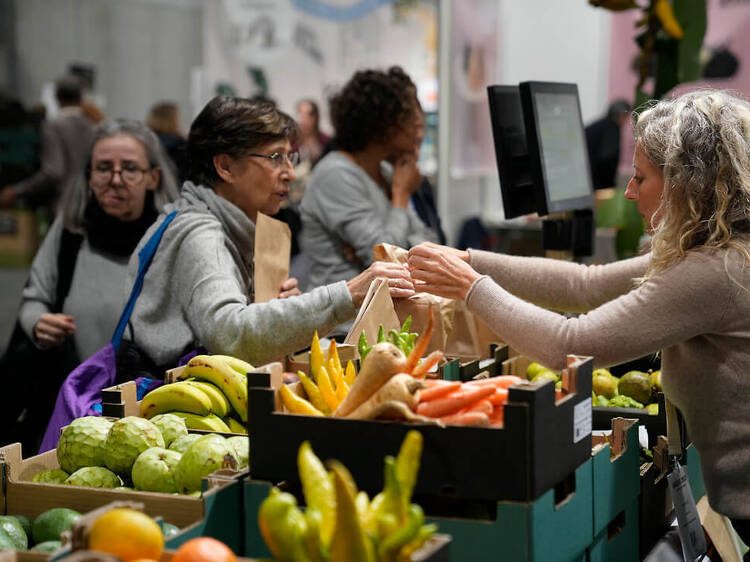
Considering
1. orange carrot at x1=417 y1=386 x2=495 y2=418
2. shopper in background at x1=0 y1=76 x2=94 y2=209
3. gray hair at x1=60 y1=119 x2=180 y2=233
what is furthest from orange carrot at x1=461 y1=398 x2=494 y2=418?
shopper in background at x1=0 y1=76 x2=94 y2=209

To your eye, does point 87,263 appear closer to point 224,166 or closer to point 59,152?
point 224,166

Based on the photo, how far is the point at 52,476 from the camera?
6.54 ft

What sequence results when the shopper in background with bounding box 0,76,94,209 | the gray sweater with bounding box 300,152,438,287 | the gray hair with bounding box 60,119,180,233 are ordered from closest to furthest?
the gray hair with bounding box 60,119,180,233 < the gray sweater with bounding box 300,152,438,287 < the shopper in background with bounding box 0,76,94,209

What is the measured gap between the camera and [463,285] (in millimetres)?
2295

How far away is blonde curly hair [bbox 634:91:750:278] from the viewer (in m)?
2.04

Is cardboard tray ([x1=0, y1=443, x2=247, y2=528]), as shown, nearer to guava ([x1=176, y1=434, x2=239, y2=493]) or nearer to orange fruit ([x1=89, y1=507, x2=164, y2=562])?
guava ([x1=176, y1=434, x2=239, y2=493])

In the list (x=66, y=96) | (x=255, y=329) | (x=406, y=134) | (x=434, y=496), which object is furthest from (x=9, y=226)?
(x=434, y=496)

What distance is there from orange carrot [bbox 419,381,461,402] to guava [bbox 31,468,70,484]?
766mm

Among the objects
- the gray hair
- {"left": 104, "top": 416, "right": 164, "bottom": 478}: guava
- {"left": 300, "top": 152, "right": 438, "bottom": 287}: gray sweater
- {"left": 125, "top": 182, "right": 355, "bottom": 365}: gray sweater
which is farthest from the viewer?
{"left": 300, "top": 152, "right": 438, "bottom": 287}: gray sweater

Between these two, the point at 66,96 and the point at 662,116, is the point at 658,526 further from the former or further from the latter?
the point at 66,96

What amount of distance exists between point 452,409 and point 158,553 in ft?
1.78

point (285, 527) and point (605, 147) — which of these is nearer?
point (285, 527)

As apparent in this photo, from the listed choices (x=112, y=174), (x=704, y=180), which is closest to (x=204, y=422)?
(x=704, y=180)

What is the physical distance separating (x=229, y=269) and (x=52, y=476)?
88 cm
